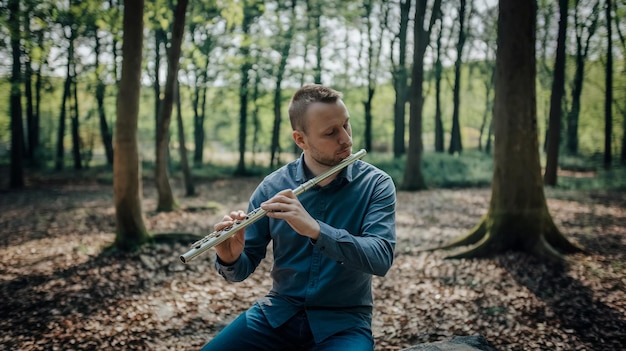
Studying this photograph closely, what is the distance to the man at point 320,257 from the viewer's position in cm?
180

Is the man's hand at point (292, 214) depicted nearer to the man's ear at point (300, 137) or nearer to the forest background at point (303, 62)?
the man's ear at point (300, 137)

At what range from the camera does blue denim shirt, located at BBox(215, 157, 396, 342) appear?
5.98 feet

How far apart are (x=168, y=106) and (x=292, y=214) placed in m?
7.52

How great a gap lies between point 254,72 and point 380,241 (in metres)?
18.0

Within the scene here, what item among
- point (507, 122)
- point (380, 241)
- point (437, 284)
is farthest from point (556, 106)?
point (380, 241)

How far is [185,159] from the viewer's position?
11.2m

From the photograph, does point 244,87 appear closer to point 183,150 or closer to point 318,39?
point 318,39

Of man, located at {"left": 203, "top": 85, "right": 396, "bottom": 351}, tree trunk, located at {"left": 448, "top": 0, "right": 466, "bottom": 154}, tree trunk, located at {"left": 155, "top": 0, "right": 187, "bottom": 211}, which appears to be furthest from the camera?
tree trunk, located at {"left": 448, "top": 0, "right": 466, "bottom": 154}

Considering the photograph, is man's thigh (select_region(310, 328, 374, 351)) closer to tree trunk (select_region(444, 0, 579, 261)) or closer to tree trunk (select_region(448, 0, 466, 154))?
tree trunk (select_region(444, 0, 579, 261))

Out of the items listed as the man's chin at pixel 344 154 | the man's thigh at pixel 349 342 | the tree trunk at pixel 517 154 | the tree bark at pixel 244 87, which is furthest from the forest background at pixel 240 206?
the man's chin at pixel 344 154

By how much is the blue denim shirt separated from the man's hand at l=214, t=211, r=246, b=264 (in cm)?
4

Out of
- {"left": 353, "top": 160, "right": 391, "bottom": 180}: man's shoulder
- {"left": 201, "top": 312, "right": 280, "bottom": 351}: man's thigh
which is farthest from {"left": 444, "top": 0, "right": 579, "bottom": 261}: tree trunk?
{"left": 201, "top": 312, "right": 280, "bottom": 351}: man's thigh

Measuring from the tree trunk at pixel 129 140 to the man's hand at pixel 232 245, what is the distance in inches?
172

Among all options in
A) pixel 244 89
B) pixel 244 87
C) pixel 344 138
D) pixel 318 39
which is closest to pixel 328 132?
pixel 344 138
